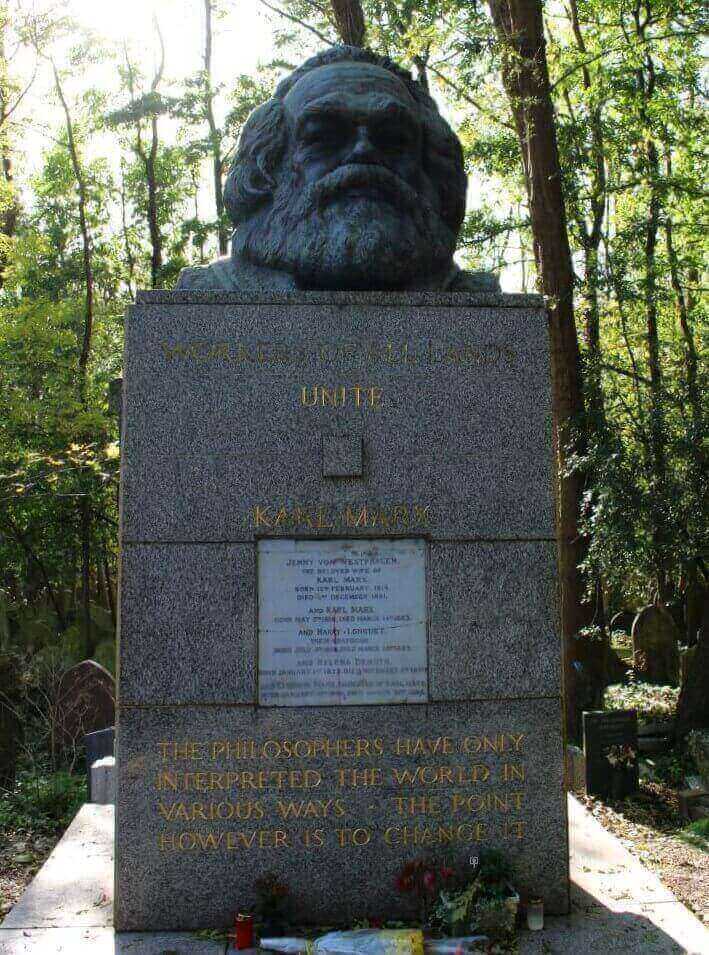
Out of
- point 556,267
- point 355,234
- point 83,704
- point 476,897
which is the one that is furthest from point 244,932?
point 556,267

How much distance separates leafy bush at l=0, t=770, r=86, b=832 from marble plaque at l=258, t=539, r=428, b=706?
4.63 metres

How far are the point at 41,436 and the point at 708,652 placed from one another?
10809 millimetres

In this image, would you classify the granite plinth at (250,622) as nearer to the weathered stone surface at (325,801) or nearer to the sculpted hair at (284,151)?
the weathered stone surface at (325,801)

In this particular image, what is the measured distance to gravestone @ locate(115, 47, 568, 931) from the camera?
13.8ft

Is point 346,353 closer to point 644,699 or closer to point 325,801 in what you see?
point 325,801

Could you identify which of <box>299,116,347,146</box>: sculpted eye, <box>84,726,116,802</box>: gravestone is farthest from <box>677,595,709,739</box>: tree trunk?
<box>299,116,347,146</box>: sculpted eye

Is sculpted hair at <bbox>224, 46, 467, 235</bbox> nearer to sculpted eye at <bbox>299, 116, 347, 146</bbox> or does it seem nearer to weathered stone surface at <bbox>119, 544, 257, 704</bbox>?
sculpted eye at <bbox>299, 116, 347, 146</bbox>

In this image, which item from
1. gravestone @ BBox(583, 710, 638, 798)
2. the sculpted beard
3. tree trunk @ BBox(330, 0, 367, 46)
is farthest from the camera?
tree trunk @ BBox(330, 0, 367, 46)

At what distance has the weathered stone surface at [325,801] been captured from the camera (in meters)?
4.16

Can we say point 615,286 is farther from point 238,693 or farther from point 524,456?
point 238,693

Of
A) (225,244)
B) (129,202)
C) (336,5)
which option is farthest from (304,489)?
(129,202)

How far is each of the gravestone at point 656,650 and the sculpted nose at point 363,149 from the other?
11695 mm

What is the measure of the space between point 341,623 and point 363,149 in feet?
8.05

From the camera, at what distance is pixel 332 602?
432cm
